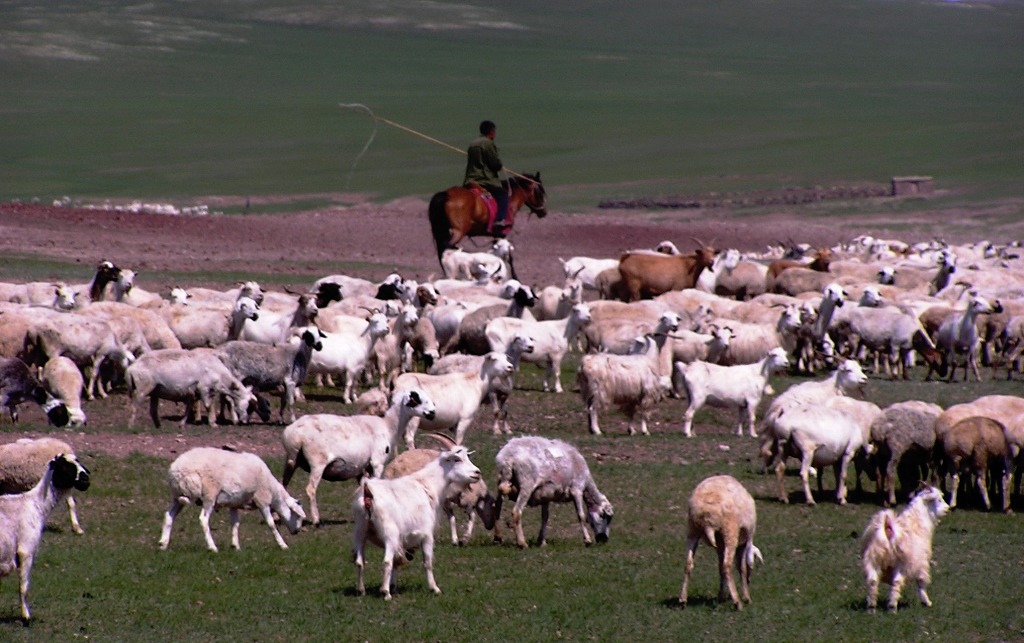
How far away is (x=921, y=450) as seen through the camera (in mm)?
15180

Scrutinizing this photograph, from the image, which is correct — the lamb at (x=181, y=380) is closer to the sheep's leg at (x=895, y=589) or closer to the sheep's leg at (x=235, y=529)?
the sheep's leg at (x=235, y=529)

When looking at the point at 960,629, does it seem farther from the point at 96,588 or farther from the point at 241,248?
the point at 241,248

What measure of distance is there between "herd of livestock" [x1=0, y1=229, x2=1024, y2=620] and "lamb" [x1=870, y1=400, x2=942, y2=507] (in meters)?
0.02

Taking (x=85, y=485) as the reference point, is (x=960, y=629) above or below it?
below

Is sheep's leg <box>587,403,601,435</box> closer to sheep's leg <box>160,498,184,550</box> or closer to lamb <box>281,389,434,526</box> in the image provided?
lamb <box>281,389,434,526</box>

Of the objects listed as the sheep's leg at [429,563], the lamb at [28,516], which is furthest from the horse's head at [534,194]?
the lamb at [28,516]

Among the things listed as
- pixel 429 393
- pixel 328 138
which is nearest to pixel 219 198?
pixel 328 138

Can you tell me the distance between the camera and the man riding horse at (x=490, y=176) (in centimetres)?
2869

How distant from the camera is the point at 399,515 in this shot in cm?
1078

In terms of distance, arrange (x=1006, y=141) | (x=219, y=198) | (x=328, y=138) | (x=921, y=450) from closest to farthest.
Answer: (x=921, y=450) → (x=219, y=198) → (x=1006, y=141) → (x=328, y=138)

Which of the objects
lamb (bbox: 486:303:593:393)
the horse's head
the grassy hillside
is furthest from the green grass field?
the grassy hillside

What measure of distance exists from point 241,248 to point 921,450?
22842mm

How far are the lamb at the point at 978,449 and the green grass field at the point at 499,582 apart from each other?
0.45 meters

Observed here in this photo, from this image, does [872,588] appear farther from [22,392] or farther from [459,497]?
[22,392]
